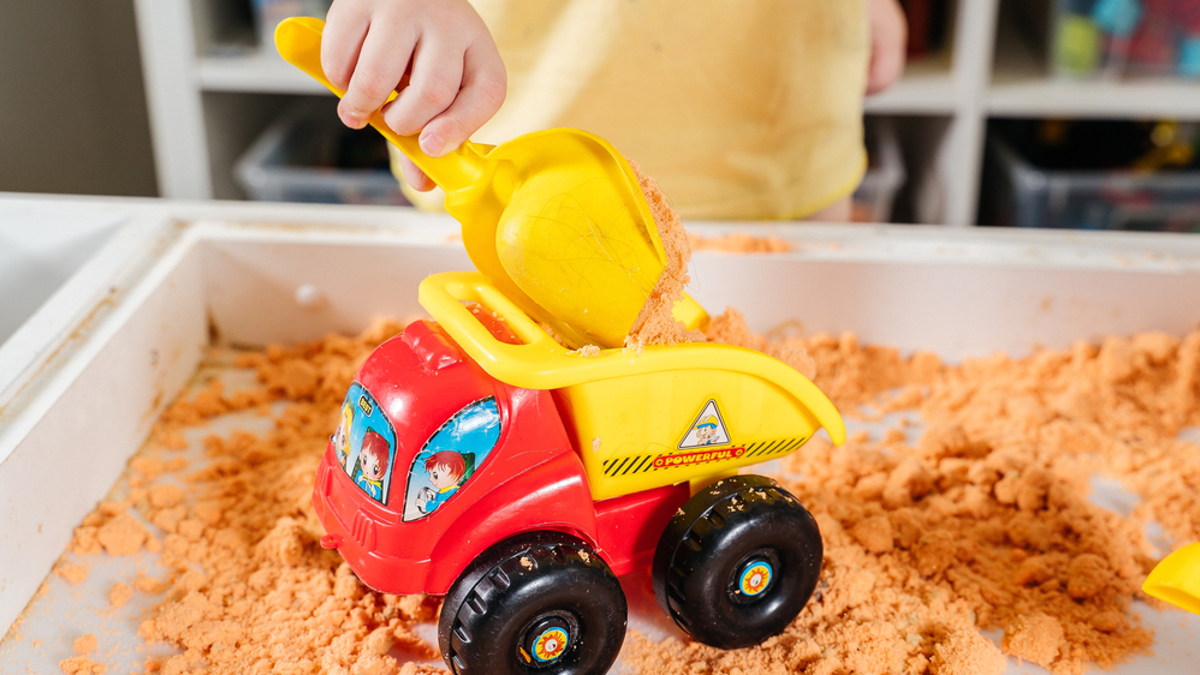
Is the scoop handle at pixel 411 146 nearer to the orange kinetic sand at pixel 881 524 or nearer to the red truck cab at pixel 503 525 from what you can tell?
the red truck cab at pixel 503 525

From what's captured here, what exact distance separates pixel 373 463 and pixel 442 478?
0.04m

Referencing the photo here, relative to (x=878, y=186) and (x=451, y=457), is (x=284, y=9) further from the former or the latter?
(x=451, y=457)

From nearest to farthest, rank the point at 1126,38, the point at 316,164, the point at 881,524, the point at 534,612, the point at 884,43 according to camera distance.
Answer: the point at 534,612 < the point at 881,524 < the point at 884,43 < the point at 1126,38 < the point at 316,164

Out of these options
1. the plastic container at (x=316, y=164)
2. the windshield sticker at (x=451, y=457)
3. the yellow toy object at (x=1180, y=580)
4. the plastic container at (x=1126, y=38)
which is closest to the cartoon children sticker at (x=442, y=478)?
the windshield sticker at (x=451, y=457)

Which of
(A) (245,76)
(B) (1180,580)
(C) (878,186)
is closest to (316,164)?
(A) (245,76)

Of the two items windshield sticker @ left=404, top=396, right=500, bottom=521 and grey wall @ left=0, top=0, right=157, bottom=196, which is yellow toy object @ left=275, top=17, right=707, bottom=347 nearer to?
windshield sticker @ left=404, top=396, right=500, bottom=521

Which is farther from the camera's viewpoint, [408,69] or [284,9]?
[284,9]

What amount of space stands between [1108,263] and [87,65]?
57.3 inches

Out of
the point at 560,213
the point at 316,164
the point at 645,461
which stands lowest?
the point at 316,164

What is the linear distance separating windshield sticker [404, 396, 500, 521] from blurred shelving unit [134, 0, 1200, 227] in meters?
1.11

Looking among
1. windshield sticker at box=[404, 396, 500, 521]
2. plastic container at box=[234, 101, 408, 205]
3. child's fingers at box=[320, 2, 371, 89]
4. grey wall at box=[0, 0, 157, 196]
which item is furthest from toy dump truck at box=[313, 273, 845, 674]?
grey wall at box=[0, 0, 157, 196]

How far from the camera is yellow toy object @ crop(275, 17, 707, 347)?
0.45 metres

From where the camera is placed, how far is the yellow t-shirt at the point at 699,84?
0.83 meters

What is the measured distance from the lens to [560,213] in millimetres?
453
